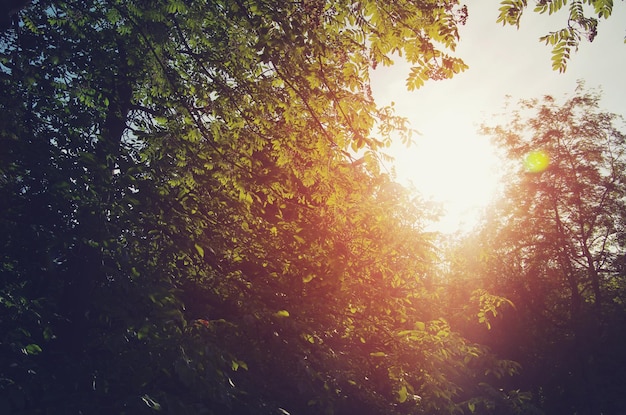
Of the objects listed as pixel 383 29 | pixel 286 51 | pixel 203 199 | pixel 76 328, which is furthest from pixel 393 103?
pixel 76 328

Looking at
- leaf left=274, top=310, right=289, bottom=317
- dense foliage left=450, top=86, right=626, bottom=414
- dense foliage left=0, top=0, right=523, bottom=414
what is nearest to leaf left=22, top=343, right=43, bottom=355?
dense foliage left=0, top=0, right=523, bottom=414

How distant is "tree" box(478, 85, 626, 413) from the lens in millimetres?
21359

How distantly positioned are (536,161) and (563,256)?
539cm

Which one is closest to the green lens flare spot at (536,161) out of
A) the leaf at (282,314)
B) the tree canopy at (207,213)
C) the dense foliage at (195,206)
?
the tree canopy at (207,213)

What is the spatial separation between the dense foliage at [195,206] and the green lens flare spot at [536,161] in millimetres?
18148

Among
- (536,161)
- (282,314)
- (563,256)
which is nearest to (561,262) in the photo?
(563,256)

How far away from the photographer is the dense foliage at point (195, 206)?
436 cm

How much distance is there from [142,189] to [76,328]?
83.5 inches

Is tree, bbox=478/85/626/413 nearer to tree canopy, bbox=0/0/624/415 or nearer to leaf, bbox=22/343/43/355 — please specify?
tree canopy, bbox=0/0/624/415

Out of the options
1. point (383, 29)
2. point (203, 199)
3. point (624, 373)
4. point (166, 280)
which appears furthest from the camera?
point (624, 373)

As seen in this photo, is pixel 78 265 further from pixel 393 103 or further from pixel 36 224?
pixel 393 103

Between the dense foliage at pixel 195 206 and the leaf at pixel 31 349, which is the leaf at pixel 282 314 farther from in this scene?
the leaf at pixel 31 349

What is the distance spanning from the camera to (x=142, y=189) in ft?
20.3

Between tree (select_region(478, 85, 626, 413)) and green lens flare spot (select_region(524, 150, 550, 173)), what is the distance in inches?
2.2
